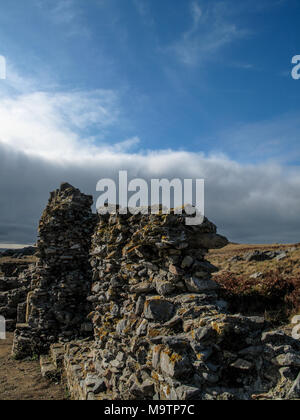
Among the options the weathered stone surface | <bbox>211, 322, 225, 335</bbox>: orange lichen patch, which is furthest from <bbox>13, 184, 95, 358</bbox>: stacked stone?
<bbox>211, 322, 225, 335</bbox>: orange lichen patch

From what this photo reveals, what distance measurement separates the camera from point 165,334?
4715 mm

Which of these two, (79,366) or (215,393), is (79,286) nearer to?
(79,366)

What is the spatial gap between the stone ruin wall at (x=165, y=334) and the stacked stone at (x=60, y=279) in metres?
0.69

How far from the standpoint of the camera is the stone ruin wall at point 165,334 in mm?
3713

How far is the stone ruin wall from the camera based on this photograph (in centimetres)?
371

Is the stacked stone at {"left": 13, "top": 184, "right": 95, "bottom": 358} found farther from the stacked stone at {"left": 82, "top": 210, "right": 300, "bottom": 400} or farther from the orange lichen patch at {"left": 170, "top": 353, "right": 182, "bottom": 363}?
the orange lichen patch at {"left": 170, "top": 353, "right": 182, "bottom": 363}

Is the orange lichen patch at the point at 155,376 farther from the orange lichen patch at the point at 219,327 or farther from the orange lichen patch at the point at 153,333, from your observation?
the orange lichen patch at the point at 219,327

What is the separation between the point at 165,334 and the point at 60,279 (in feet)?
26.2

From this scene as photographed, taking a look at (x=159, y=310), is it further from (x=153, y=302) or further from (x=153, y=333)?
(x=153, y=333)

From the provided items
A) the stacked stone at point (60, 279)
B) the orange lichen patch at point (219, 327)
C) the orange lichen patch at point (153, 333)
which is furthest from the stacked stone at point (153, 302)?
the stacked stone at point (60, 279)

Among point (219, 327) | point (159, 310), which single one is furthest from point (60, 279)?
point (219, 327)

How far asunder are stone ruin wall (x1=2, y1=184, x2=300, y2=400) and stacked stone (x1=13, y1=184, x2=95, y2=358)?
2.25 feet
